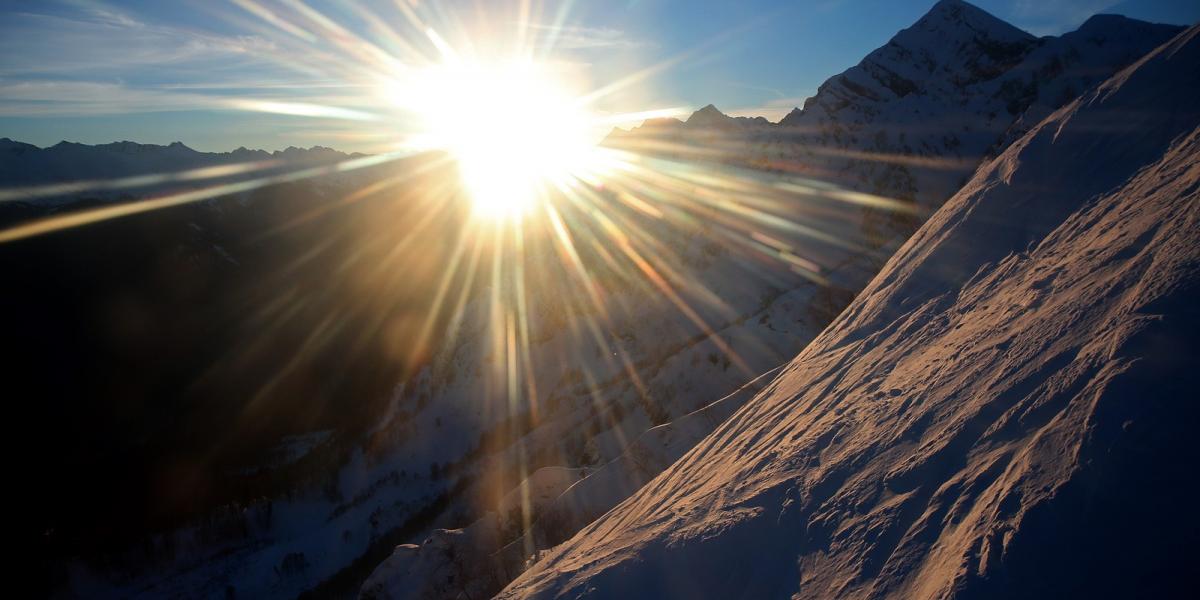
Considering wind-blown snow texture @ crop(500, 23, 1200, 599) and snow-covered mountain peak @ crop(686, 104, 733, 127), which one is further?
snow-covered mountain peak @ crop(686, 104, 733, 127)

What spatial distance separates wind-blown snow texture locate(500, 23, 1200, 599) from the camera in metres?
4.86

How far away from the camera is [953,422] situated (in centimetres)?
675

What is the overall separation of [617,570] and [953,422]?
4786mm

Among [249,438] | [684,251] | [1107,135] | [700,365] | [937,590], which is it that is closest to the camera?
[937,590]

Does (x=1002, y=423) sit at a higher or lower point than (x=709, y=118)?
lower

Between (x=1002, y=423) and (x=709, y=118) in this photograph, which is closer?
(x=1002, y=423)

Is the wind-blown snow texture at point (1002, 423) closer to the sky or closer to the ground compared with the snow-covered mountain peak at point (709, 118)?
closer to the ground

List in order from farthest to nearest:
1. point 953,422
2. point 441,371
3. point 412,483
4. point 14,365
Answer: point 14,365, point 441,371, point 412,483, point 953,422

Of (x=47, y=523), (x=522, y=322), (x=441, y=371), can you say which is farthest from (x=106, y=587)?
(x=522, y=322)

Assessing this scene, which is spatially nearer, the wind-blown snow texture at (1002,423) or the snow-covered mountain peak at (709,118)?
the wind-blown snow texture at (1002,423)

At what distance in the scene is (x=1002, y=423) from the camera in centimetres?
620

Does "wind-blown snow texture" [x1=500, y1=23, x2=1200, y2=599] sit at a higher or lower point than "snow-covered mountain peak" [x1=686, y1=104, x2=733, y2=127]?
lower

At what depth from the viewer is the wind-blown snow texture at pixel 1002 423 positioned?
4859mm

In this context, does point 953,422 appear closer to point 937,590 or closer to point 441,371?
point 937,590
